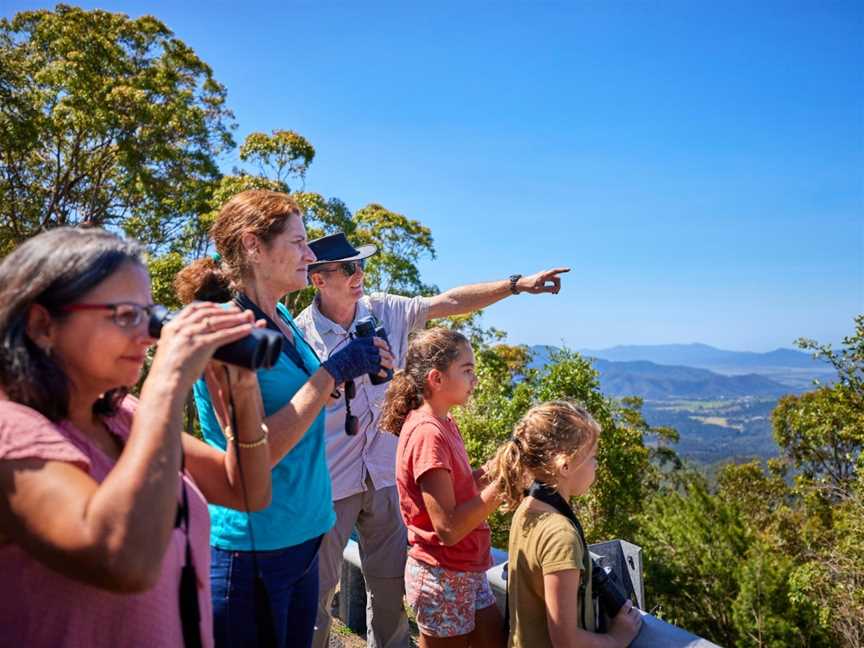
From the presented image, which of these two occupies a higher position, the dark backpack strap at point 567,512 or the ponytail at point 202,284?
the ponytail at point 202,284

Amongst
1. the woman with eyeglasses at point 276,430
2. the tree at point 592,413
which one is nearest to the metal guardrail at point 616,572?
the woman with eyeglasses at point 276,430

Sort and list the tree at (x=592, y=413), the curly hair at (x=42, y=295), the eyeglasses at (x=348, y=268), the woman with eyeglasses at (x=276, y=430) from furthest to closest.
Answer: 1. the tree at (x=592, y=413)
2. the eyeglasses at (x=348, y=268)
3. the woman with eyeglasses at (x=276, y=430)
4. the curly hair at (x=42, y=295)

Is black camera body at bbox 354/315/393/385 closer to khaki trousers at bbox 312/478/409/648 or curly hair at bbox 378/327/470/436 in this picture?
curly hair at bbox 378/327/470/436

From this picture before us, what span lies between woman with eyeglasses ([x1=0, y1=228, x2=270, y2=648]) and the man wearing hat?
1.83 metres

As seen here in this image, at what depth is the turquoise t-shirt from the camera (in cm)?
215

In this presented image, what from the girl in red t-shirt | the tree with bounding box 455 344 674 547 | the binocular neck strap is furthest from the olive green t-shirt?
the tree with bounding box 455 344 674 547

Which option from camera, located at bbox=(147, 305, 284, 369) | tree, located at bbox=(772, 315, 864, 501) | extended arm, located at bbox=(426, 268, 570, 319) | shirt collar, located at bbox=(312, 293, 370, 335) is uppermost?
extended arm, located at bbox=(426, 268, 570, 319)

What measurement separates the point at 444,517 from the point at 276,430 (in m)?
0.97

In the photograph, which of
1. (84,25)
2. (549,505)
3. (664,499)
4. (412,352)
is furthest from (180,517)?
(664,499)

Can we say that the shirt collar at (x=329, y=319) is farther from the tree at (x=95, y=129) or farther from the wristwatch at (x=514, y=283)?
the tree at (x=95, y=129)

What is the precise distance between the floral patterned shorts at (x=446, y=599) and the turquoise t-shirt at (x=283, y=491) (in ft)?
2.32

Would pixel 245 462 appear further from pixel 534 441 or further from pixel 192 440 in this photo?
pixel 534 441

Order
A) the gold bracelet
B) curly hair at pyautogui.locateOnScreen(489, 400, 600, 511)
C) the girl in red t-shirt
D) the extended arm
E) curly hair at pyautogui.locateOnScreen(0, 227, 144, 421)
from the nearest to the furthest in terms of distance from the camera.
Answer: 1. curly hair at pyautogui.locateOnScreen(0, 227, 144, 421)
2. the gold bracelet
3. curly hair at pyautogui.locateOnScreen(489, 400, 600, 511)
4. the girl in red t-shirt
5. the extended arm

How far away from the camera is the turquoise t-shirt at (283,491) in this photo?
215 cm
